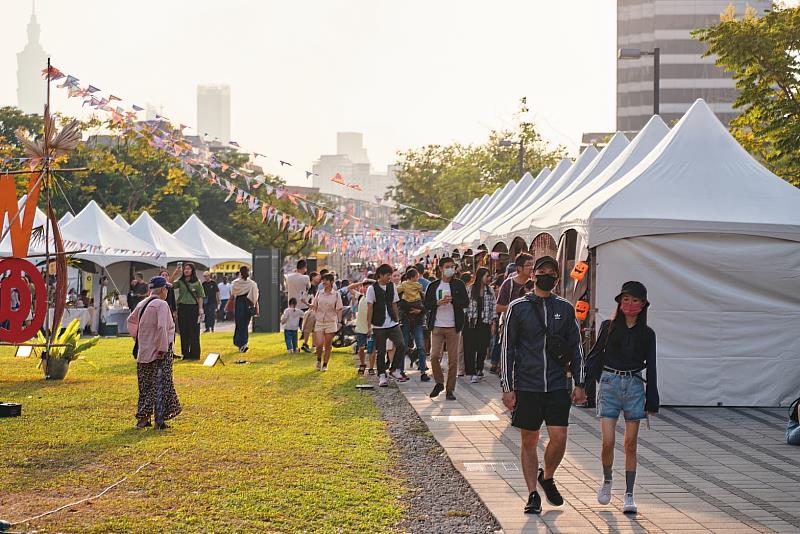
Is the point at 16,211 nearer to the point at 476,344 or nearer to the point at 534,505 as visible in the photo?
the point at 476,344

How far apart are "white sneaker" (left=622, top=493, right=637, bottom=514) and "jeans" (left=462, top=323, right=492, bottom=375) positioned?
32.2ft

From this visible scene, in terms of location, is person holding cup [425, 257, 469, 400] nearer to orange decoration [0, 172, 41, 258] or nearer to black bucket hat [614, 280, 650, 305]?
orange decoration [0, 172, 41, 258]

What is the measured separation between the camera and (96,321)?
111 feet

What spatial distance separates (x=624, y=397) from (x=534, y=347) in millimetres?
786

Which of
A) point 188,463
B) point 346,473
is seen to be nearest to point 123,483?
point 188,463

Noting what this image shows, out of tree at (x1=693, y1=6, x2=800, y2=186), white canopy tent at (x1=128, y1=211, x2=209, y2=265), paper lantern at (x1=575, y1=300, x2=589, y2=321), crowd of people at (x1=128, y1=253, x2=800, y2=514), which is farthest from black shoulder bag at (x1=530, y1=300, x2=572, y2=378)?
white canopy tent at (x1=128, y1=211, x2=209, y2=265)

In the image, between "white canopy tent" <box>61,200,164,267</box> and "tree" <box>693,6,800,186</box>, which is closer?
"tree" <box>693,6,800,186</box>

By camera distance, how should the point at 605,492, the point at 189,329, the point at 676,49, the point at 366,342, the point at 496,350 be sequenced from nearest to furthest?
the point at 605,492
the point at 496,350
the point at 366,342
the point at 189,329
the point at 676,49

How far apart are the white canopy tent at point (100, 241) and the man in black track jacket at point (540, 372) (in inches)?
1066

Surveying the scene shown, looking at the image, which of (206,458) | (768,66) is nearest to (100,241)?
(768,66)

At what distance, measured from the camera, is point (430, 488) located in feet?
29.6

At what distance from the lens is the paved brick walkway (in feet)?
25.4

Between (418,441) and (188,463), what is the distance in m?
2.64

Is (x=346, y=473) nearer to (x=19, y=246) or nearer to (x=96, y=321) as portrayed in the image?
(x=19, y=246)
